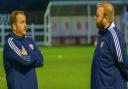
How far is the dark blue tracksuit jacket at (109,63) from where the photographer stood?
780 centimetres

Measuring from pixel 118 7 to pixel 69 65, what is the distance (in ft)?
71.9

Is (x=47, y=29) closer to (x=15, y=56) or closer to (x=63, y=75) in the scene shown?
(x=63, y=75)

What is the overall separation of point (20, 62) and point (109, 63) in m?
1.18

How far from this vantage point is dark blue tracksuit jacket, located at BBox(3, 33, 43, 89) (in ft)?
27.2

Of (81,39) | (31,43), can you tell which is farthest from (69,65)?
(81,39)

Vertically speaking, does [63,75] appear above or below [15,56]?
below

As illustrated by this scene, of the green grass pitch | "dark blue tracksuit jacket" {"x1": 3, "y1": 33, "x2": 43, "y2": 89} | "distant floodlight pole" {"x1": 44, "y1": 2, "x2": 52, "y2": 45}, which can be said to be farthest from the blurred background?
"dark blue tracksuit jacket" {"x1": 3, "y1": 33, "x2": 43, "y2": 89}

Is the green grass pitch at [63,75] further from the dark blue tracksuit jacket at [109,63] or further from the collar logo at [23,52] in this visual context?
the dark blue tracksuit jacket at [109,63]

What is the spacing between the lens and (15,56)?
8273 mm

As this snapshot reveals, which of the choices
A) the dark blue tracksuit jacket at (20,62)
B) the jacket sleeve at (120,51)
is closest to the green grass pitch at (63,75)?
the dark blue tracksuit jacket at (20,62)

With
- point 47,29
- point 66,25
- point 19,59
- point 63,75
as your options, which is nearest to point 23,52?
point 19,59

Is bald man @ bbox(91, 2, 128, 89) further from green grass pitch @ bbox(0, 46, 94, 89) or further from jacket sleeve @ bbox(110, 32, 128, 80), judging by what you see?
green grass pitch @ bbox(0, 46, 94, 89)

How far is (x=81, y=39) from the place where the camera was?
146ft

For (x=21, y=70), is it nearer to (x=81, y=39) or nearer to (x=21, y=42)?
(x=21, y=42)
